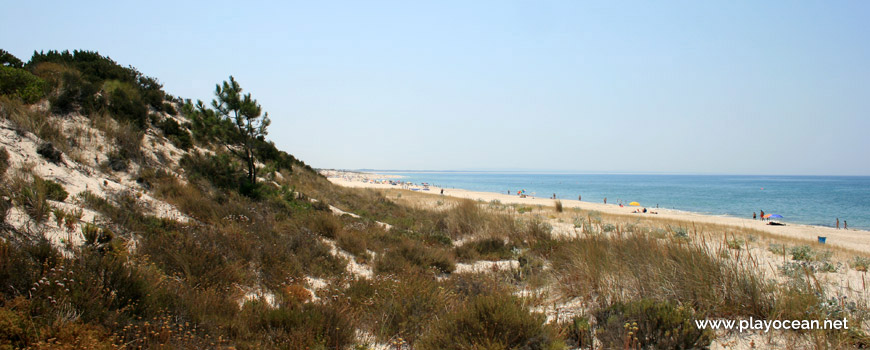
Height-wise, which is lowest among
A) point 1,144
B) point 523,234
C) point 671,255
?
point 523,234

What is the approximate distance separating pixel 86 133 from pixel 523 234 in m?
12.7

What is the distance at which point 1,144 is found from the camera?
767 centimetres

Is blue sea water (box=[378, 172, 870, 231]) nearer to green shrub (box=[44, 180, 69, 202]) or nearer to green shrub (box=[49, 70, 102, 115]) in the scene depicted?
green shrub (box=[44, 180, 69, 202])

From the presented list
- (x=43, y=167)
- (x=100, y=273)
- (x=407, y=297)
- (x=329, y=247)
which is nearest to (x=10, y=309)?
(x=100, y=273)

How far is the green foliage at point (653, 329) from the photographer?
3.63m

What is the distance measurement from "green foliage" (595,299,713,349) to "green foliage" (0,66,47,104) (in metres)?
14.9

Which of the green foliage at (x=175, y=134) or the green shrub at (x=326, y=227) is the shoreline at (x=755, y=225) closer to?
the green shrub at (x=326, y=227)

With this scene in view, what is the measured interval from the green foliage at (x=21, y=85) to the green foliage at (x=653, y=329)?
14.9 m

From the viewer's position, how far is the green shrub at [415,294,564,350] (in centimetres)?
361

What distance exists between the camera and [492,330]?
3.71 metres

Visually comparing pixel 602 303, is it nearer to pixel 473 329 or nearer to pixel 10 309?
pixel 473 329

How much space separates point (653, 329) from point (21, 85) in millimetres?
16191

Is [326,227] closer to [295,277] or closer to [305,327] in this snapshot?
[295,277]

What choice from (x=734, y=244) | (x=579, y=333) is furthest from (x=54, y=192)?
(x=734, y=244)
